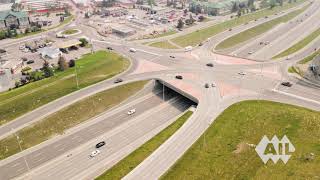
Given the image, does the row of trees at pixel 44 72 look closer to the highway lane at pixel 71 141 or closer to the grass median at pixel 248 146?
the highway lane at pixel 71 141

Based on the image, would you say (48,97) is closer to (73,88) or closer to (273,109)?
(73,88)

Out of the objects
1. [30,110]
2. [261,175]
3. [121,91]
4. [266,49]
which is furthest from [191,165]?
[266,49]

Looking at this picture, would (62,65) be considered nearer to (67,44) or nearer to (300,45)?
(67,44)

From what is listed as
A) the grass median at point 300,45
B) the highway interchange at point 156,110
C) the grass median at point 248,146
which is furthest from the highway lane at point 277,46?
the grass median at point 248,146

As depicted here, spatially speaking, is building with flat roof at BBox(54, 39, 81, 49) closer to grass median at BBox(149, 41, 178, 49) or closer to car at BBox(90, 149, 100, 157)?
grass median at BBox(149, 41, 178, 49)

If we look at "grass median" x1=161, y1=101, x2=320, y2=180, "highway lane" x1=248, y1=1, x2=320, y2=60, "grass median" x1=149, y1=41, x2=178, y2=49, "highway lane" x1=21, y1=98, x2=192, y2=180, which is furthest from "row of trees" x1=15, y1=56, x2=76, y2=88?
"highway lane" x1=248, y1=1, x2=320, y2=60

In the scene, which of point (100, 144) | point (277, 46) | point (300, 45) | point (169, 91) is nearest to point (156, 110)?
point (169, 91)
